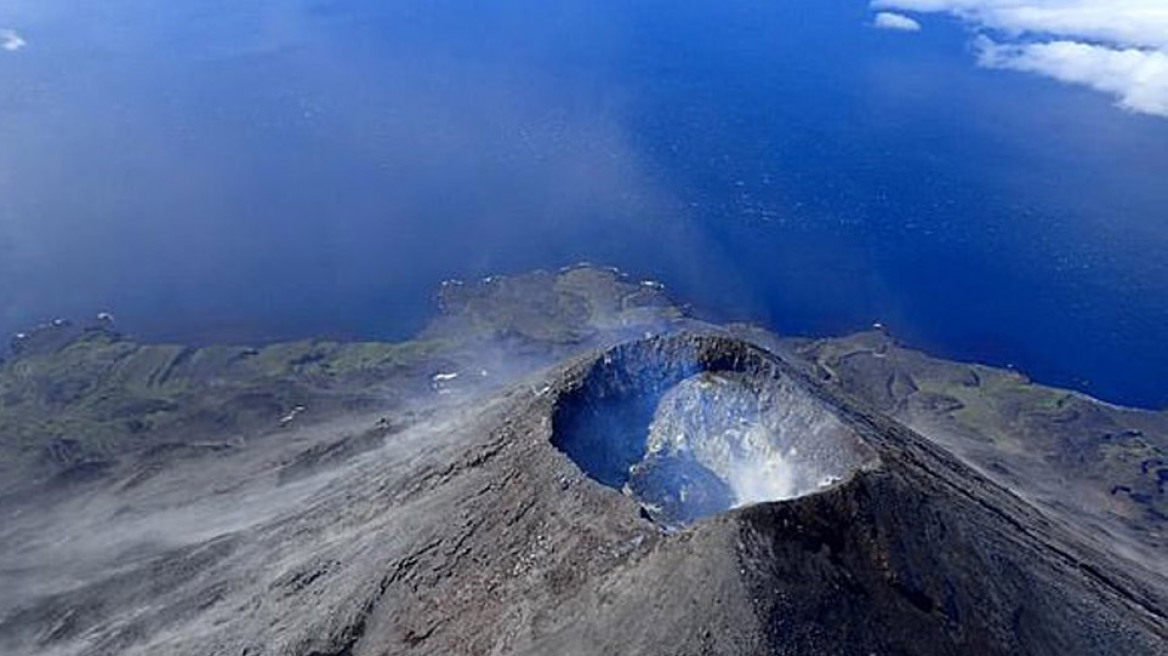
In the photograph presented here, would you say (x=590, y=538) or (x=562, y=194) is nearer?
(x=590, y=538)

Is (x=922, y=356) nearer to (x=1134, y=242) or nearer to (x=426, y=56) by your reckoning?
(x=1134, y=242)

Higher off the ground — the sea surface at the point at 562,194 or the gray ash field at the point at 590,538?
the gray ash field at the point at 590,538

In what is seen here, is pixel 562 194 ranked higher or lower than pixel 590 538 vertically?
lower

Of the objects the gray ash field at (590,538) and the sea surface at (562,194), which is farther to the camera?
the sea surface at (562,194)

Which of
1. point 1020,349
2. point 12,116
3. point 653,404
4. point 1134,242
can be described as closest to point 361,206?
point 12,116
